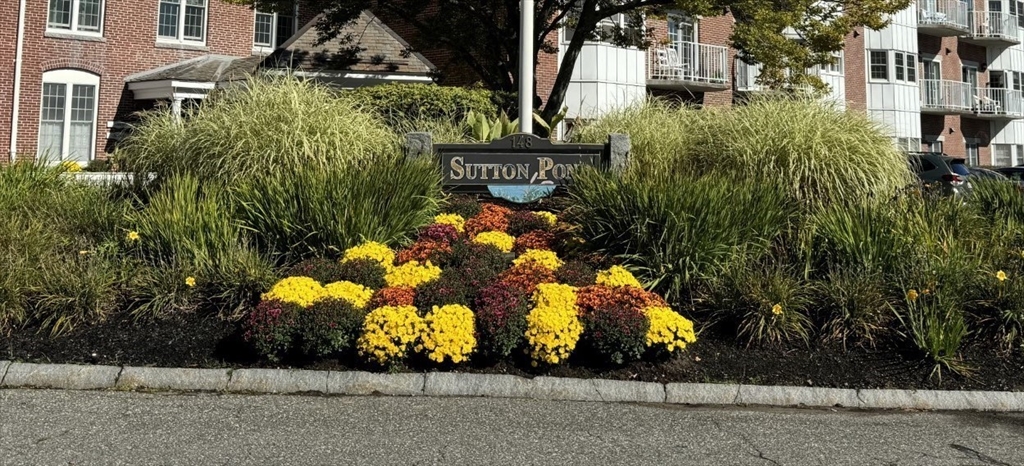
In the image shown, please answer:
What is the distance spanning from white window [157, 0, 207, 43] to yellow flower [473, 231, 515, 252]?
16598 millimetres

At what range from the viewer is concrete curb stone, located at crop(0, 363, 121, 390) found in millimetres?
5109

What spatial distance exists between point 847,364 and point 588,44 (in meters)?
16.4

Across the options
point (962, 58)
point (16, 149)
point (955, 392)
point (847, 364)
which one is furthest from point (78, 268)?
point (962, 58)

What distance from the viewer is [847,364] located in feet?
18.4

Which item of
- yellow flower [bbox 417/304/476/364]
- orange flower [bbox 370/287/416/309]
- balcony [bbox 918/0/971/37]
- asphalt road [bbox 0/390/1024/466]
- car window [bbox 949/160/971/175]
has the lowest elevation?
asphalt road [bbox 0/390/1024/466]

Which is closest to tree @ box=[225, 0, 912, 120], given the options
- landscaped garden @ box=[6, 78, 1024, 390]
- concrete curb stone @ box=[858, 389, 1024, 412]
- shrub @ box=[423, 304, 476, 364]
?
landscaped garden @ box=[6, 78, 1024, 390]

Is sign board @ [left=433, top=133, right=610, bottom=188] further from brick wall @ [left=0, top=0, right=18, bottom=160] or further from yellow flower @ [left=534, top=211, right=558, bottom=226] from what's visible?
brick wall @ [left=0, top=0, right=18, bottom=160]

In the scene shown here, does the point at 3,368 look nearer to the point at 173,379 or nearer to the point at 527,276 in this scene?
the point at 173,379

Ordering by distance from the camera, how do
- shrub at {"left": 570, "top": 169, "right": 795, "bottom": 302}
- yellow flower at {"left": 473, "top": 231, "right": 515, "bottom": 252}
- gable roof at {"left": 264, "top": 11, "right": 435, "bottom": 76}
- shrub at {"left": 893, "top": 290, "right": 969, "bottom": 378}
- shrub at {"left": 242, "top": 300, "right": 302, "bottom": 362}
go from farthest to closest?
1. gable roof at {"left": 264, "top": 11, "right": 435, "bottom": 76}
2. yellow flower at {"left": 473, "top": 231, "right": 515, "bottom": 252}
3. shrub at {"left": 570, "top": 169, "right": 795, "bottom": 302}
4. shrub at {"left": 893, "top": 290, "right": 969, "bottom": 378}
5. shrub at {"left": 242, "top": 300, "right": 302, "bottom": 362}

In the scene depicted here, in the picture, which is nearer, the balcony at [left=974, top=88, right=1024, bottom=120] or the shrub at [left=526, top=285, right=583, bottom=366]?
the shrub at [left=526, top=285, right=583, bottom=366]

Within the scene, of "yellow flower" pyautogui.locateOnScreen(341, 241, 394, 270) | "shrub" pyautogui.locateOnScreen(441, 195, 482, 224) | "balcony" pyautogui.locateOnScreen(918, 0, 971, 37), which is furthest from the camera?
"balcony" pyautogui.locateOnScreen(918, 0, 971, 37)

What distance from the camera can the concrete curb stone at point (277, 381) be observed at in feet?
16.7

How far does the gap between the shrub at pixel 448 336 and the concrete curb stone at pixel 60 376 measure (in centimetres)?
209

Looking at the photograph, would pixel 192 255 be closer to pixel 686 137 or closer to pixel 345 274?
pixel 345 274
